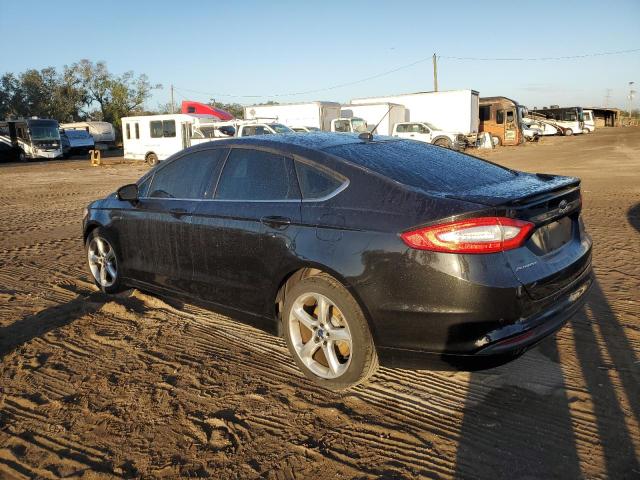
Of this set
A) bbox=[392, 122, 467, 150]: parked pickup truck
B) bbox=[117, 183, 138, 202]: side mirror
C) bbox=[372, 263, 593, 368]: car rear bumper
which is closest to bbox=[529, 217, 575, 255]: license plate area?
bbox=[372, 263, 593, 368]: car rear bumper

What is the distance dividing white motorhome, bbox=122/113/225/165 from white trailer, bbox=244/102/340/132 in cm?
444

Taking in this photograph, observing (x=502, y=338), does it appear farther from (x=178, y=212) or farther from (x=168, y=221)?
(x=168, y=221)

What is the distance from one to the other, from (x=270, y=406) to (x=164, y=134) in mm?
23061

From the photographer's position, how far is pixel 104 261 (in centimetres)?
516

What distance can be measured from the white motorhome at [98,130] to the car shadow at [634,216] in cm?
Answer: 4332

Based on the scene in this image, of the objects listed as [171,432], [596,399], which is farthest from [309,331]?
[596,399]

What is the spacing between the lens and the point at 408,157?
3.59 meters

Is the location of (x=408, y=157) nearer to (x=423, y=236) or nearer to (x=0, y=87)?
(x=423, y=236)

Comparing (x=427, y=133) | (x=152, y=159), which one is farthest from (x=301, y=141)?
(x=427, y=133)

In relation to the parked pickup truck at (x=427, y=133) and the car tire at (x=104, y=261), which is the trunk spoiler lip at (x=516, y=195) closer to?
the car tire at (x=104, y=261)

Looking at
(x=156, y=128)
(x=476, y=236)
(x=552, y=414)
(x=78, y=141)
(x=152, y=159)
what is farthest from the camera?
(x=78, y=141)

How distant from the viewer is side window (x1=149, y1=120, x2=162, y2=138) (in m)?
24.4

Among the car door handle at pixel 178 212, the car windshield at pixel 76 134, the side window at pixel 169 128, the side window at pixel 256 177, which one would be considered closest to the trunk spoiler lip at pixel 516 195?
the side window at pixel 256 177

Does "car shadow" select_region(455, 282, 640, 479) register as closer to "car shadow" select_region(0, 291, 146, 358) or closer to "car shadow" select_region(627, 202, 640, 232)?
"car shadow" select_region(0, 291, 146, 358)
